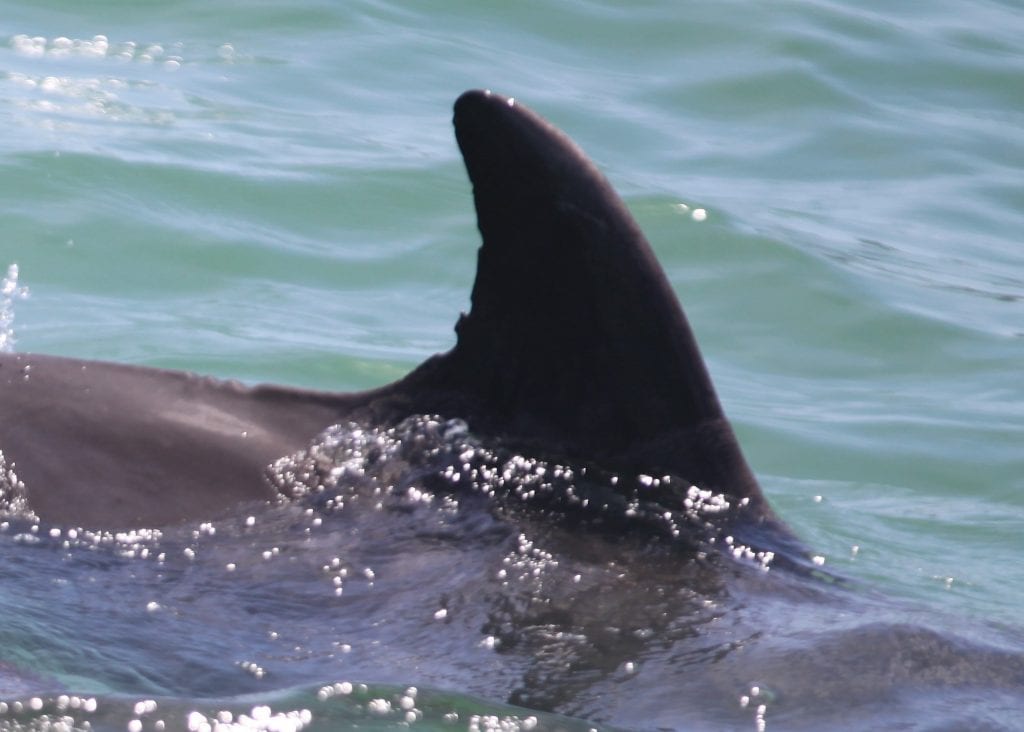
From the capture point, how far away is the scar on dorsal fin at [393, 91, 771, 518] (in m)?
4.30

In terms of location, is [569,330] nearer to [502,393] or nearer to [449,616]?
[502,393]

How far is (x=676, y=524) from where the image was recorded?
174 inches

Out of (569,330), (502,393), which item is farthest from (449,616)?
(569,330)

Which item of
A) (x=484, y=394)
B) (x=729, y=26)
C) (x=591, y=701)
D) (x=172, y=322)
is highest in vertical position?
(x=729, y=26)

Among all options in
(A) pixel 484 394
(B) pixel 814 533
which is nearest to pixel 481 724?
(A) pixel 484 394

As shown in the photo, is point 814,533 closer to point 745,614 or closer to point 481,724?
point 745,614

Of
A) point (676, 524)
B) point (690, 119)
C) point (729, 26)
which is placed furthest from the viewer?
point (729, 26)

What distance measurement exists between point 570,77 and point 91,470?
9170 millimetres

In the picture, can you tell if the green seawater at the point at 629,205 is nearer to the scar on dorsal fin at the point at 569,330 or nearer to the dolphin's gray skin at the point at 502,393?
the dolphin's gray skin at the point at 502,393

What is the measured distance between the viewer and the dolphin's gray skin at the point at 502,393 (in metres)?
4.32

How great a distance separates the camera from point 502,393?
14.9ft

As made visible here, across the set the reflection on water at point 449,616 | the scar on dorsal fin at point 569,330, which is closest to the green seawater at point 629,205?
the reflection on water at point 449,616

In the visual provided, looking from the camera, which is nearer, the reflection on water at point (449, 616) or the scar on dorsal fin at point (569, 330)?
the reflection on water at point (449, 616)

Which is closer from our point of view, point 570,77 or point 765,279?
point 765,279
